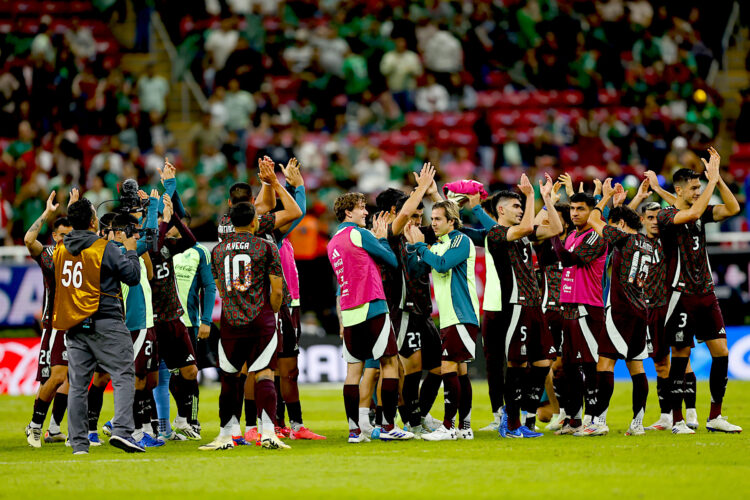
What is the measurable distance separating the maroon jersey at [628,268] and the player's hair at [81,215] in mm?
5343

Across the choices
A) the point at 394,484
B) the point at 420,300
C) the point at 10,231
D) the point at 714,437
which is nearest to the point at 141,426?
the point at 420,300

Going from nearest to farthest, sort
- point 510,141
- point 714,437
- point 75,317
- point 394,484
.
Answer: point 394,484 < point 75,317 < point 714,437 < point 510,141

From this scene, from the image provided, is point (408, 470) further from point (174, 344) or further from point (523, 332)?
point (174, 344)

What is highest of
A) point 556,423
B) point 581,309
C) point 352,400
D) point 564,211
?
point 564,211

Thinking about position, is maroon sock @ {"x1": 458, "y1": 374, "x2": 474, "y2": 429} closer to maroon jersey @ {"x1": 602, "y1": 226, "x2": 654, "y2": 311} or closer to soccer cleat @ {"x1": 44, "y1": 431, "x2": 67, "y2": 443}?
maroon jersey @ {"x1": 602, "y1": 226, "x2": 654, "y2": 311}

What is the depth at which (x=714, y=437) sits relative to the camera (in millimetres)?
11227

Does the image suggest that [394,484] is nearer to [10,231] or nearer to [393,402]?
[393,402]

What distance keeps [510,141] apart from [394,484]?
17.2 metres

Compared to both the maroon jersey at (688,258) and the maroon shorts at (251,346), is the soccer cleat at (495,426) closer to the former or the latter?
the maroon jersey at (688,258)

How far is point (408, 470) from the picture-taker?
8.93m

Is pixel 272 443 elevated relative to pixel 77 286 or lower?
lower

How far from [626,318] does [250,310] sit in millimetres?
4054

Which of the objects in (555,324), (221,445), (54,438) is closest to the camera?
(221,445)

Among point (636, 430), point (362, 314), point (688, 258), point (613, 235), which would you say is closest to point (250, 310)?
point (362, 314)
